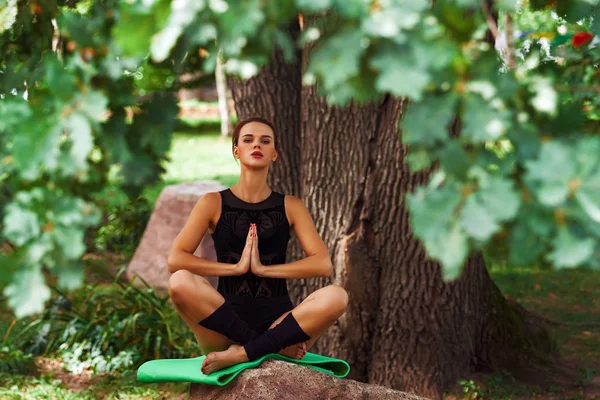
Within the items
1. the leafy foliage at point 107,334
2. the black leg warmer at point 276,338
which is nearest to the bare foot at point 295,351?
the black leg warmer at point 276,338

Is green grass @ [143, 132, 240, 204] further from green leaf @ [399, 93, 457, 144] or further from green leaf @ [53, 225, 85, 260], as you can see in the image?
green leaf @ [399, 93, 457, 144]

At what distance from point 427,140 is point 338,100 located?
0.17m

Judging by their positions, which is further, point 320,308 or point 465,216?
point 320,308

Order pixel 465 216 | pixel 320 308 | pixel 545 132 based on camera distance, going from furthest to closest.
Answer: pixel 320 308 < pixel 545 132 < pixel 465 216

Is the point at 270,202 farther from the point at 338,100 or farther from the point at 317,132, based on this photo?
the point at 338,100

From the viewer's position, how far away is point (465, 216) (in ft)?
4.42

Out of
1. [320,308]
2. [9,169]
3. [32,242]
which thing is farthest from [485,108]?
[320,308]

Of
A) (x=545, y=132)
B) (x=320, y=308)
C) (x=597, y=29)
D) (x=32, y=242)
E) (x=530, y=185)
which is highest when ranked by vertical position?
(x=597, y=29)

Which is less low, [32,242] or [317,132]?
[317,132]

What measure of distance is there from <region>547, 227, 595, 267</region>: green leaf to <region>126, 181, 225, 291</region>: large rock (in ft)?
18.4

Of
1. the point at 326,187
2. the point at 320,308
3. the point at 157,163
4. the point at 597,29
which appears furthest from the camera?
the point at 326,187

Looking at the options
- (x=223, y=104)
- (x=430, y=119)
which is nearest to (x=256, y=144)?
(x=430, y=119)

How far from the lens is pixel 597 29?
1838 mm

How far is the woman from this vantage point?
3.44 metres
